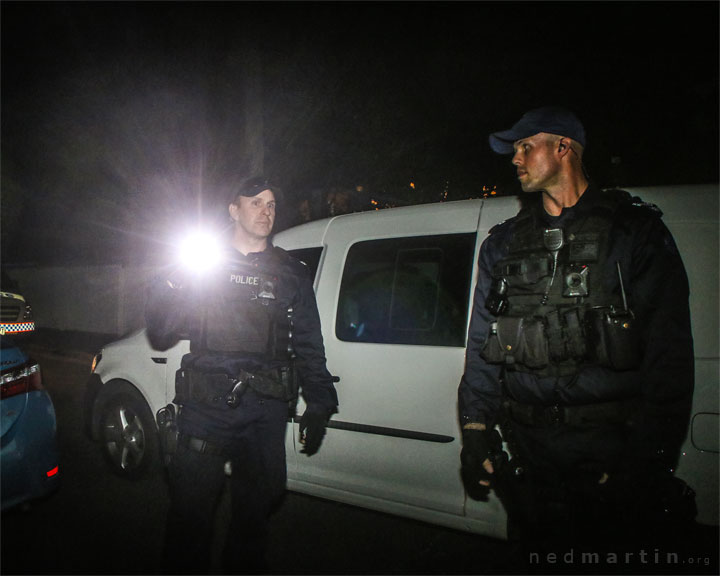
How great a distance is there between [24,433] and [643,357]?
10.2ft

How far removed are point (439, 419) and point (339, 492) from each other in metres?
0.86

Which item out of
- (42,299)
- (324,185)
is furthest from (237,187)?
(42,299)

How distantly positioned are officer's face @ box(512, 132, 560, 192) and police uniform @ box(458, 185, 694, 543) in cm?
12

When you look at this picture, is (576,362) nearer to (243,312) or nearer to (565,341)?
(565,341)

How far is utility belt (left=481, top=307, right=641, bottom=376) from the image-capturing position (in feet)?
5.33

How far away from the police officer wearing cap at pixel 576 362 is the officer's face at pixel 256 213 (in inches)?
45.5

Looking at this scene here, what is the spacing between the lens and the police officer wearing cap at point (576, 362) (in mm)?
1525

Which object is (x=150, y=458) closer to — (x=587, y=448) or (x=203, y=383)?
(x=203, y=383)

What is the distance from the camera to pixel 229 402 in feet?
7.07

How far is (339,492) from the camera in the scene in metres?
3.03

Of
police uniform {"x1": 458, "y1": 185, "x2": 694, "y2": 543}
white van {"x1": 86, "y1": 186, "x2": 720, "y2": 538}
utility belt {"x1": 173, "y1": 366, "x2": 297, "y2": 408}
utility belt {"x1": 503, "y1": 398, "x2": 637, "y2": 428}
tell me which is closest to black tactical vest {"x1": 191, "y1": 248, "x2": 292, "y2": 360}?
utility belt {"x1": 173, "y1": 366, "x2": 297, "y2": 408}

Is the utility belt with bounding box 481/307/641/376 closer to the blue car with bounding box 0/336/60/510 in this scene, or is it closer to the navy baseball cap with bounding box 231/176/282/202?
the navy baseball cap with bounding box 231/176/282/202

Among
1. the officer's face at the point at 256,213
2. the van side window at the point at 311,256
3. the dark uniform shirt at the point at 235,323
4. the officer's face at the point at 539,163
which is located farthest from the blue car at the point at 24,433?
the officer's face at the point at 539,163

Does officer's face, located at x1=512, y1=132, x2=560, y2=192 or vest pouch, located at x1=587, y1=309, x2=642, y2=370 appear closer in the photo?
vest pouch, located at x1=587, y1=309, x2=642, y2=370
